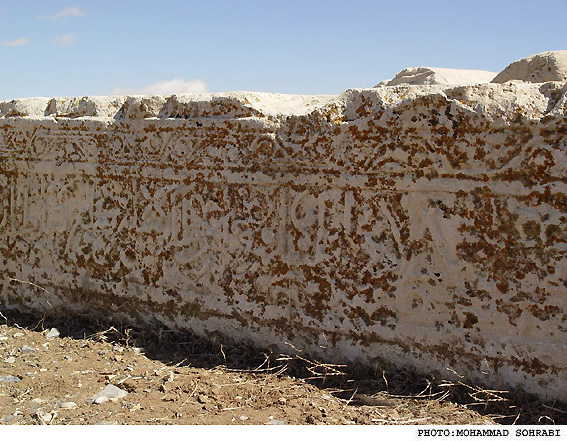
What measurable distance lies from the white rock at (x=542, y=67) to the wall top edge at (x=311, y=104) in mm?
1781

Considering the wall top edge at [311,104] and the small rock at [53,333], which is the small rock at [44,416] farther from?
the wall top edge at [311,104]

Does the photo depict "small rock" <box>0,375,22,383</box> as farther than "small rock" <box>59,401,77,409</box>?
Yes

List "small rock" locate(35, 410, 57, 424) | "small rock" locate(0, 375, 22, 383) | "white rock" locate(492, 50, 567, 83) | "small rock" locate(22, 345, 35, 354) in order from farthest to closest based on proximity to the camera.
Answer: "white rock" locate(492, 50, 567, 83) < "small rock" locate(22, 345, 35, 354) < "small rock" locate(0, 375, 22, 383) < "small rock" locate(35, 410, 57, 424)

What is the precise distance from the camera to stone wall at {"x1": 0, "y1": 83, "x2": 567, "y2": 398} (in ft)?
8.72

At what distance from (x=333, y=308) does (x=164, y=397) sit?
34.6 inches

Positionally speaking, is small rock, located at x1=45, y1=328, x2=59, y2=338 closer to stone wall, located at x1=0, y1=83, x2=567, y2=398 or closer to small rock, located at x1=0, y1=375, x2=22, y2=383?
stone wall, located at x1=0, y1=83, x2=567, y2=398

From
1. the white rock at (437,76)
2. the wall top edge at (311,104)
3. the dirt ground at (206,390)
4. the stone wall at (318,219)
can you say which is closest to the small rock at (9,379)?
the dirt ground at (206,390)

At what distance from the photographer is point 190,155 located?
3348mm

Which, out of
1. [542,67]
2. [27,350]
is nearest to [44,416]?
[27,350]

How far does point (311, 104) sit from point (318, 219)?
0.59 meters

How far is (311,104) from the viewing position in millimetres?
3176

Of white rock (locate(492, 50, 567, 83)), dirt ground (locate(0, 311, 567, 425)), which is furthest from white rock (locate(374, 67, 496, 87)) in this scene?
dirt ground (locate(0, 311, 567, 425))

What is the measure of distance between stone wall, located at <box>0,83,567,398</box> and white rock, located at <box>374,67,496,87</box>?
2.01m

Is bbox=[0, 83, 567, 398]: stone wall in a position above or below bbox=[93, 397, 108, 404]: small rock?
above
